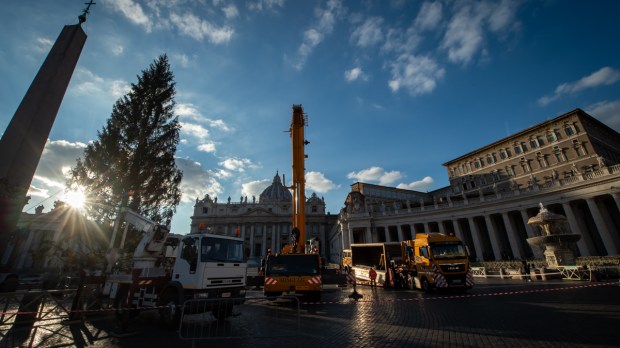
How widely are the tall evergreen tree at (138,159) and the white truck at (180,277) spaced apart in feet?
33.7

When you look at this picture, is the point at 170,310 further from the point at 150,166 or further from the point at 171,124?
the point at 171,124

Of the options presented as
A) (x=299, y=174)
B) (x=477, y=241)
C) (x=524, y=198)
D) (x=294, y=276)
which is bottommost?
(x=294, y=276)

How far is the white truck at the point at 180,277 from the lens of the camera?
8234 mm

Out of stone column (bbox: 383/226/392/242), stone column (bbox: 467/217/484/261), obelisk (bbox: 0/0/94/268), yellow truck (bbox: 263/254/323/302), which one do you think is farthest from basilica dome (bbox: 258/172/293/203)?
obelisk (bbox: 0/0/94/268)

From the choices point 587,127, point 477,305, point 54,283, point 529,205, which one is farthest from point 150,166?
point 587,127

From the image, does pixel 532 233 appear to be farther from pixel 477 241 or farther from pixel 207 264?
pixel 207 264

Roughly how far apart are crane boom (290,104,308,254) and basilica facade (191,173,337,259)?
67644 millimetres

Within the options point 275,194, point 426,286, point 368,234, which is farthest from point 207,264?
point 275,194

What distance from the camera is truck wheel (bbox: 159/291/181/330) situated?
26.0ft

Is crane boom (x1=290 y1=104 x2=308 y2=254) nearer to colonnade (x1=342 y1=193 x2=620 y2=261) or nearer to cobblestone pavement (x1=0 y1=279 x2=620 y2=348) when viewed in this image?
cobblestone pavement (x1=0 y1=279 x2=620 y2=348)

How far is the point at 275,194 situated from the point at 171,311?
314ft

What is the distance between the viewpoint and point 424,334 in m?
6.62

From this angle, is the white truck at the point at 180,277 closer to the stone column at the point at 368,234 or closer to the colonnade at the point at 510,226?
the colonnade at the point at 510,226

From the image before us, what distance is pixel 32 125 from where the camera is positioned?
8.77m
